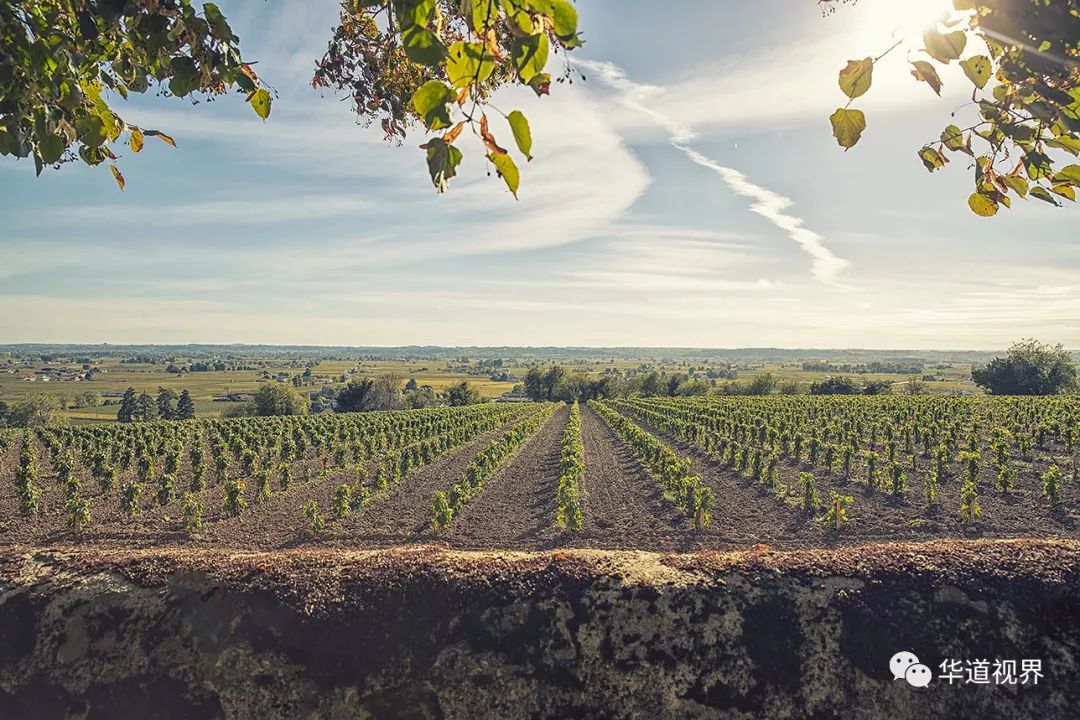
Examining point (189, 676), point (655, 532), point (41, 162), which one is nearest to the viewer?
point (41, 162)

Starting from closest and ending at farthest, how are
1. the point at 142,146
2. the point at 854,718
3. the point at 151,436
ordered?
the point at 142,146 → the point at 854,718 → the point at 151,436

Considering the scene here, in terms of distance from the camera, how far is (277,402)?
2489 inches

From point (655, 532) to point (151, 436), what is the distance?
36686 millimetres

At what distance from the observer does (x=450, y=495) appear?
20469 millimetres

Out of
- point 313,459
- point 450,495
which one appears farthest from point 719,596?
point 313,459

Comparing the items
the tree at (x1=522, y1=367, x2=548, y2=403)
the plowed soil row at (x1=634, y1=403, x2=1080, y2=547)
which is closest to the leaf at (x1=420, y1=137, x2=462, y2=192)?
the plowed soil row at (x1=634, y1=403, x2=1080, y2=547)

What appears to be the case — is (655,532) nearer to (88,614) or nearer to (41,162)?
(88,614)

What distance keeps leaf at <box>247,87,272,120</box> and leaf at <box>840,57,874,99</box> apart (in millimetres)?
2647

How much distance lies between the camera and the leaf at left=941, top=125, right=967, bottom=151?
2482 mm

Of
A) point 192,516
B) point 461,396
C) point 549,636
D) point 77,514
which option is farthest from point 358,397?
point 549,636

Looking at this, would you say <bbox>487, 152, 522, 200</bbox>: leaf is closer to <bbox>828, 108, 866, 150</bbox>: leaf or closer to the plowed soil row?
<bbox>828, 108, 866, 150</bbox>: leaf

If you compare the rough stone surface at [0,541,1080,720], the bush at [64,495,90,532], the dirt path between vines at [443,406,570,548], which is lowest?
the dirt path between vines at [443,406,570,548]

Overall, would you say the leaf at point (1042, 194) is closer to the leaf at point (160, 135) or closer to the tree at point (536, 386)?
the leaf at point (160, 135)

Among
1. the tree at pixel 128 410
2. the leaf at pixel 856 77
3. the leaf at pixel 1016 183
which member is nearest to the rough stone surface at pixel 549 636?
the leaf at pixel 1016 183
